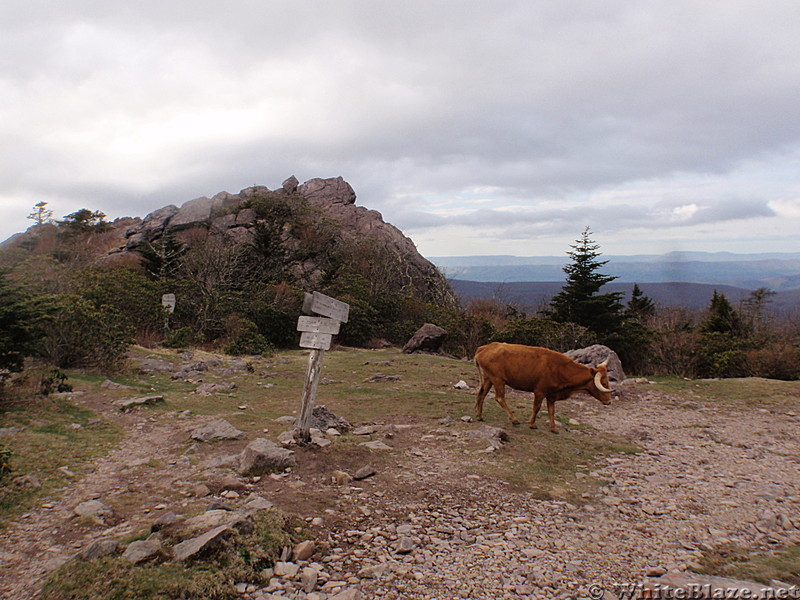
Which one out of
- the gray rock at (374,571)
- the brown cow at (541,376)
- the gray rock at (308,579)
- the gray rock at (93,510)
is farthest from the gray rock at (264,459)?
the brown cow at (541,376)

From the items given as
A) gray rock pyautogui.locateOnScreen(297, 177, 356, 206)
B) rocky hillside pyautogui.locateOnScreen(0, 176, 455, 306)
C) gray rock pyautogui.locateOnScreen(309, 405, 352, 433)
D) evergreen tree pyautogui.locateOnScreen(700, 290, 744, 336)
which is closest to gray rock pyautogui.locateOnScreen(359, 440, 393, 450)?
gray rock pyautogui.locateOnScreen(309, 405, 352, 433)

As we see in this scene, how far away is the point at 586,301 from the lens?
78.8 ft

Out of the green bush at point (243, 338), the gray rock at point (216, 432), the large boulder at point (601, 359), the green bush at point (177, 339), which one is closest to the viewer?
the gray rock at point (216, 432)

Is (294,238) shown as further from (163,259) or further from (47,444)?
(47,444)

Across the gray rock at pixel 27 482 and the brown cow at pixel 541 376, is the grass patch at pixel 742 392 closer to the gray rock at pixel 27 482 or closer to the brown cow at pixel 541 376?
the brown cow at pixel 541 376

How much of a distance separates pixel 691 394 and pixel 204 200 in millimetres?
40139

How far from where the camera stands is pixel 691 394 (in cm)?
1288

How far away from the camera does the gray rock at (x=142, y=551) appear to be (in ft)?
12.1

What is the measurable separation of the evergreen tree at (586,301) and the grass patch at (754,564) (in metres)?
18.8

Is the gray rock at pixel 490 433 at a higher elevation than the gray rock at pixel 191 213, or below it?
below

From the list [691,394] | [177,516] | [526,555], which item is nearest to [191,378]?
[177,516]

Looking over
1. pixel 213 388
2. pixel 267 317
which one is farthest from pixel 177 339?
pixel 213 388

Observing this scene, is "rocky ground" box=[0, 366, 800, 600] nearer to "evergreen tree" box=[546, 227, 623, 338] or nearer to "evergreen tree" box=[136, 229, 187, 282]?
"evergreen tree" box=[546, 227, 623, 338]

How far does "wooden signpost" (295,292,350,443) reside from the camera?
279 inches
